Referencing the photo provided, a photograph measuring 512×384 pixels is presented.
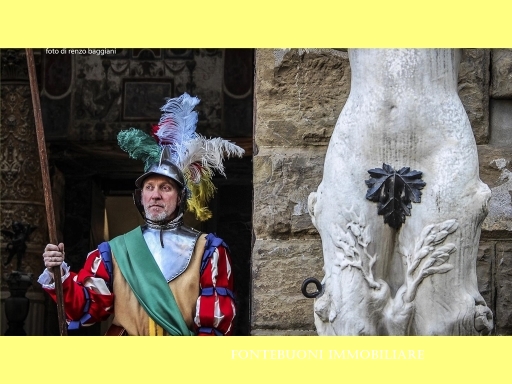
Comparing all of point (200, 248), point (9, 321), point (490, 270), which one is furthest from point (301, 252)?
point (9, 321)

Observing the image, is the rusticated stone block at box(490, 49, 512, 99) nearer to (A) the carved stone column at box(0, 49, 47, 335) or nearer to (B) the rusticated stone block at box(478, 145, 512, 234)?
(B) the rusticated stone block at box(478, 145, 512, 234)

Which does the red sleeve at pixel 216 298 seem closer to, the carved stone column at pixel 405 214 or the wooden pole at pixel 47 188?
the wooden pole at pixel 47 188

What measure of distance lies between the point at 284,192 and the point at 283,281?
38cm

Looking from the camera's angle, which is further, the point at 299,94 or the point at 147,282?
the point at 299,94

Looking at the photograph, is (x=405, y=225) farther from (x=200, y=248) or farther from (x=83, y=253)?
(x=83, y=253)

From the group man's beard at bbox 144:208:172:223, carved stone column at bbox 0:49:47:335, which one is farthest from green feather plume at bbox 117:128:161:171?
carved stone column at bbox 0:49:47:335

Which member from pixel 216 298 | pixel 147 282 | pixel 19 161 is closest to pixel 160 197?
pixel 147 282

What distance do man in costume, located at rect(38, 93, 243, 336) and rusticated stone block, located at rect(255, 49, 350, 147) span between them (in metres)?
0.21

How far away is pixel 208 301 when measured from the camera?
19.6 ft

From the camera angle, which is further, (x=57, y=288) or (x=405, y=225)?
(x=57, y=288)

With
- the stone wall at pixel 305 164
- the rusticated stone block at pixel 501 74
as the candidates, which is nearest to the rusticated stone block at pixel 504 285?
the stone wall at pixel 305 164

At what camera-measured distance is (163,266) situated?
6121 mm

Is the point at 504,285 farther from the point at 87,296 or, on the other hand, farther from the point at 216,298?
the point at 87,296

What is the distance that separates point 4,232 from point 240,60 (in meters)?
2.10
